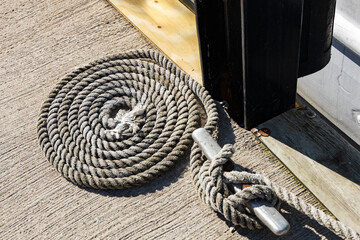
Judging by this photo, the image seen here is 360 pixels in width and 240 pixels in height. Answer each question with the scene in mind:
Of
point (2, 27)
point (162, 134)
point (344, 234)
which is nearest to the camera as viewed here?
point (344, 234)

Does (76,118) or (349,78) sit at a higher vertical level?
(76,118)

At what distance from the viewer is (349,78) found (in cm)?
281

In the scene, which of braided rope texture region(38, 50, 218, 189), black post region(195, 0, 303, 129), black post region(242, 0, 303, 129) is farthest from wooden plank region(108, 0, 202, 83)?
black post region(242, 0, 303, 129)

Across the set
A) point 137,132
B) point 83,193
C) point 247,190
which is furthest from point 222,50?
point 83,193

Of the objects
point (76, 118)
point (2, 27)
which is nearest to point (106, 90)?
point (76, 118)

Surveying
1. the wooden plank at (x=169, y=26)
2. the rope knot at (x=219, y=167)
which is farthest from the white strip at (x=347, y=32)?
the rope knot at (x=219, y=167)

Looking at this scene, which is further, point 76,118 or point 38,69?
point 38,69

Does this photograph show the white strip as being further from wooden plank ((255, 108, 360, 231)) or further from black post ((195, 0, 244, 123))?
black post ((195, 0, 244, 123))

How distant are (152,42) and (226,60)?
1.98 feet

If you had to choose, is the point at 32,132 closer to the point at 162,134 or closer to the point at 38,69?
the point at 38,69

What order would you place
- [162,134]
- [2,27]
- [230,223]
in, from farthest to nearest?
[2,27] < [162,134] < [230,223]

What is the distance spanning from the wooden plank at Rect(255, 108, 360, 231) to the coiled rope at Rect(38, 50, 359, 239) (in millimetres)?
154

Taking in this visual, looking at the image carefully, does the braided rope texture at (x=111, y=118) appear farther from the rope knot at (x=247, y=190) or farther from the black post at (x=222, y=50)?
the rope knot at (x=247, y=190)

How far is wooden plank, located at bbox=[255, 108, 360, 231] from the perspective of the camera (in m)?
1.62
